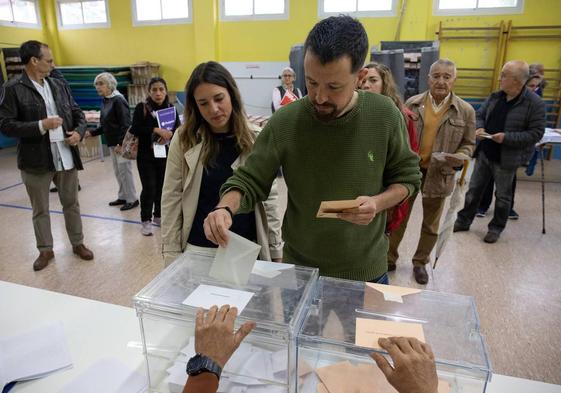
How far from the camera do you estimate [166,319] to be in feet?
3.36

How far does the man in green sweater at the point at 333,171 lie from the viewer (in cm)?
118

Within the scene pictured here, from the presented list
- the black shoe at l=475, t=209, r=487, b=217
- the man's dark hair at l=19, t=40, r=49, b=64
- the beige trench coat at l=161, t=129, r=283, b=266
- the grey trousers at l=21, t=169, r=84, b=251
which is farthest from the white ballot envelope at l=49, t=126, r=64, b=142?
the black shoe at l=475, t=209, r=487, b=217

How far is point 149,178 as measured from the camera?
3982 mm

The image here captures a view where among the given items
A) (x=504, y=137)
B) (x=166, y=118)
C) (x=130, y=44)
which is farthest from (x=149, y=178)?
(x=130, y=44)

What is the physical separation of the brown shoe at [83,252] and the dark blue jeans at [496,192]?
11.8 feet

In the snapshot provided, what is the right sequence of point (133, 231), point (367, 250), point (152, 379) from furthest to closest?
1. point (133, 231)
2. point (367, 250)
3. point (152, 379)

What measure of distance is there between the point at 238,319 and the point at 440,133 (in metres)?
2.45

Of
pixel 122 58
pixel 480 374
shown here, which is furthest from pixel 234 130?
pixel 122 58

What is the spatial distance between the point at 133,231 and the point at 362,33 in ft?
11.8

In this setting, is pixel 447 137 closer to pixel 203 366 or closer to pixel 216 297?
pixel 216 297

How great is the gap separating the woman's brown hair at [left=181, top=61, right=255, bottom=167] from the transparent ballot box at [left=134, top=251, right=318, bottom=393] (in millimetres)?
694

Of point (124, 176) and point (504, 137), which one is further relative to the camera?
point (124, 176)

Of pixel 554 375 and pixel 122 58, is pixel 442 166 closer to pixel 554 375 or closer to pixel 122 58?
pixel 554 375

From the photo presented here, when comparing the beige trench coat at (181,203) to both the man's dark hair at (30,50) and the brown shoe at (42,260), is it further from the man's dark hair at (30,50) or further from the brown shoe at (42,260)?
the brown shoe at (42,260)
